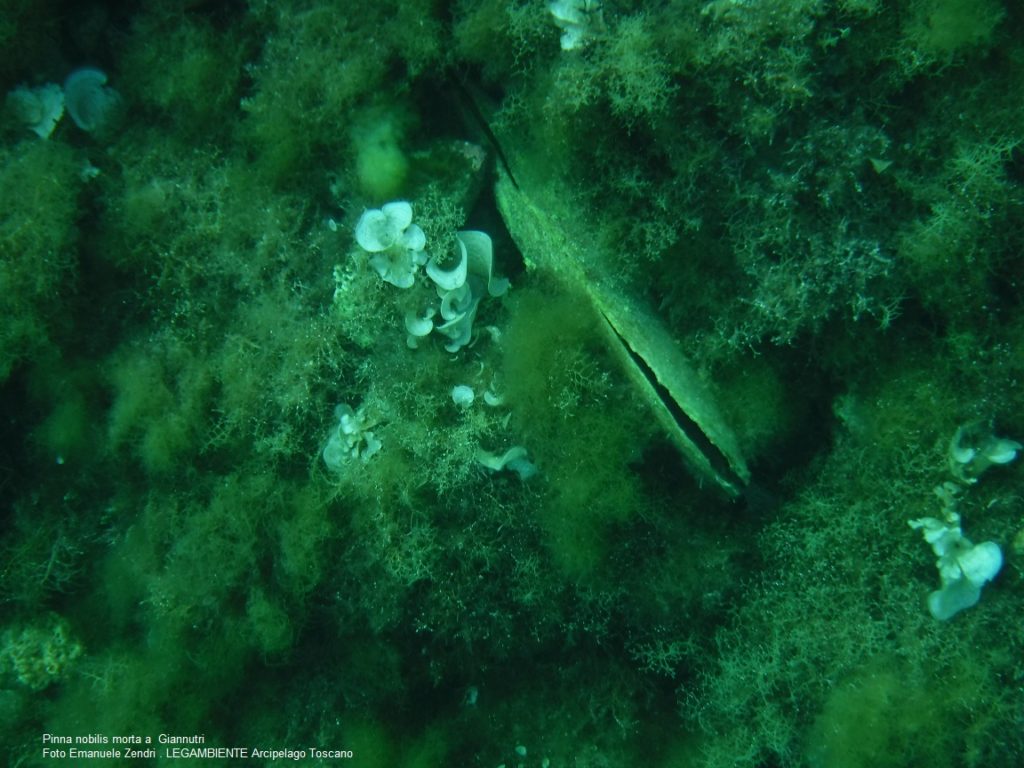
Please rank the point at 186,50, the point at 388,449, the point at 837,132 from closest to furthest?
the point at 837,132, the point at 388,449, the point at 186,50

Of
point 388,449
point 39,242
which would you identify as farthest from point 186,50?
point 388,449

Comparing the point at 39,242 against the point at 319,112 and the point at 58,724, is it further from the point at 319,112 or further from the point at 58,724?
the point at 58,724

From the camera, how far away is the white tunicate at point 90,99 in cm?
374

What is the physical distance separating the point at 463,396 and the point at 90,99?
321 centimetres

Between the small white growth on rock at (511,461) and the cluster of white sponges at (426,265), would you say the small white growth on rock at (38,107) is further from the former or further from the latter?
the small white growth on rock at (511,461)

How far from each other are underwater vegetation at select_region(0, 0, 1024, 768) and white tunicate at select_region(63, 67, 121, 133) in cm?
2

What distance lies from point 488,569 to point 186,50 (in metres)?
3.87

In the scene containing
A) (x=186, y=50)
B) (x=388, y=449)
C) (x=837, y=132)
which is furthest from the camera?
(x=186, y=50)

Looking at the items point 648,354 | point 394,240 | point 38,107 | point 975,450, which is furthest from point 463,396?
point 38,107

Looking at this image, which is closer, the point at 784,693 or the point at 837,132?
the point at 837,132

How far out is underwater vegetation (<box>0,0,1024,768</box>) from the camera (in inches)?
122

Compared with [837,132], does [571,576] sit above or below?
below

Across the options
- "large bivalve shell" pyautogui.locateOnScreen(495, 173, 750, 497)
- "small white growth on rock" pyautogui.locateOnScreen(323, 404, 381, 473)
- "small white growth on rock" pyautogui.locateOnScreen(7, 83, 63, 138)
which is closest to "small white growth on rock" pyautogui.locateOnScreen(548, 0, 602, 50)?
"large bivalve shell" pyautogui.locateOnScreen(495, 173, 750, 497)

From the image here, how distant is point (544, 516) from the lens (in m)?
3.51
